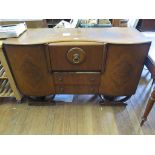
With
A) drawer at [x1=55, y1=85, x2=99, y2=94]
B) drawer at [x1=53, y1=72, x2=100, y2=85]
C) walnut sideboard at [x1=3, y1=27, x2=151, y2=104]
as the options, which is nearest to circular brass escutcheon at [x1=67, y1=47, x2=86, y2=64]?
walnut sideboard at [x1=3, y1=27, x2=151, y2=104]

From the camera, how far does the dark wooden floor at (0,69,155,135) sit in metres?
1.27

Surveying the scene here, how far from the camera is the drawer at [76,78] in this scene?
1.26 m

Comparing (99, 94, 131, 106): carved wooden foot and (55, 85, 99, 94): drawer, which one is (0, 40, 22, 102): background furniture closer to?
(55, 85, 99, 94): drawer

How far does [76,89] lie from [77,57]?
339mm

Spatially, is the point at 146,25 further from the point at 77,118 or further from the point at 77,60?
the point at 77,118

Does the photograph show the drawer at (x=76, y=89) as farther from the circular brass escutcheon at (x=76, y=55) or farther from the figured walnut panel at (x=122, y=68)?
the circular brass escutcheon at (x=76, y=55)

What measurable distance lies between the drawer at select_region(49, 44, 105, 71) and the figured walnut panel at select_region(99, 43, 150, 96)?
0.24 ft

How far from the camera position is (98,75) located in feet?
4.16

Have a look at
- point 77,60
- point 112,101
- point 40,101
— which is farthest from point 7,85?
point 112,101

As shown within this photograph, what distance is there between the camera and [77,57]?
115 centimetres

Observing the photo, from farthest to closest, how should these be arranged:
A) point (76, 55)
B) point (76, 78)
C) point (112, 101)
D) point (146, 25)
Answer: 1. point (146, 25)
2. point (112, 101)
3. point (76, 78)
4. point (76, 55)
